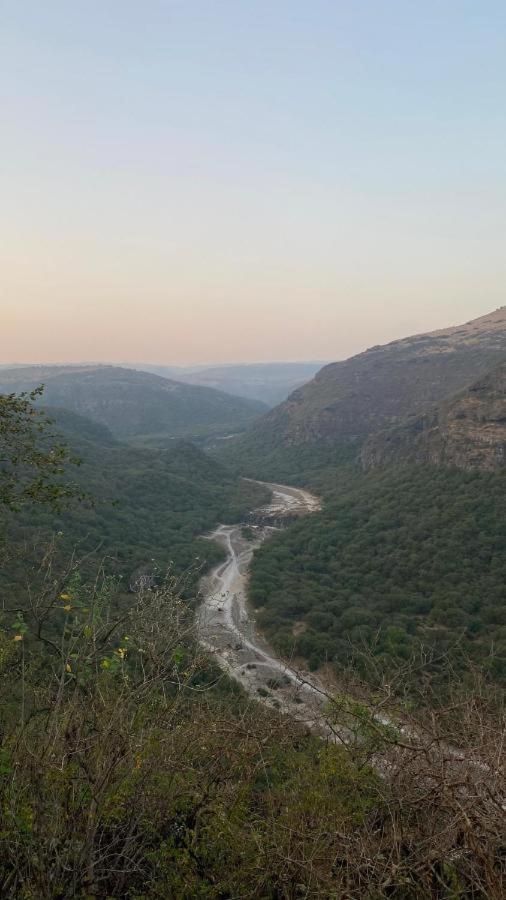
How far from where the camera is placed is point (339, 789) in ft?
28.7

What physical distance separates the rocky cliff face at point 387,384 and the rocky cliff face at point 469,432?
34.8 m

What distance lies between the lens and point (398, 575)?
43.3 metres

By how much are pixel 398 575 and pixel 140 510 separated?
34.9 m

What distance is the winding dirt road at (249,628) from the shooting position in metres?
12.0

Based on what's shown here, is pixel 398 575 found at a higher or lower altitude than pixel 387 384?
lower

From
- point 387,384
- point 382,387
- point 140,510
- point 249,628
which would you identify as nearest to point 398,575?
point 249,628

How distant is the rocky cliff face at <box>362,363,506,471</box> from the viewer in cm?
4922

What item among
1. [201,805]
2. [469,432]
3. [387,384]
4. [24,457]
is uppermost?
[387,384]

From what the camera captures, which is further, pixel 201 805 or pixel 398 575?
pixel 398 575

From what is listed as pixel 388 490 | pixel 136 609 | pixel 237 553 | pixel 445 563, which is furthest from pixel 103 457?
pixel 136 609

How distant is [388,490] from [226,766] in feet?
177

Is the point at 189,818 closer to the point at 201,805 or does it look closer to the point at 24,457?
the point at 201,805

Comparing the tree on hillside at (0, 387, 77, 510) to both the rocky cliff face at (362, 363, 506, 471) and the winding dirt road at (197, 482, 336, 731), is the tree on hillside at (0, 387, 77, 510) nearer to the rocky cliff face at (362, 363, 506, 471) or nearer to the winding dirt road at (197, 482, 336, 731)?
the winding dirt road at (197, 482, 336, 731)

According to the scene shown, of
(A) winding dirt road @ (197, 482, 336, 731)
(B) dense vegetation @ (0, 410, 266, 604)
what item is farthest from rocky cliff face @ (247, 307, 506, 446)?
(B) dense vegetation @ (0, 410, 266, 604)
